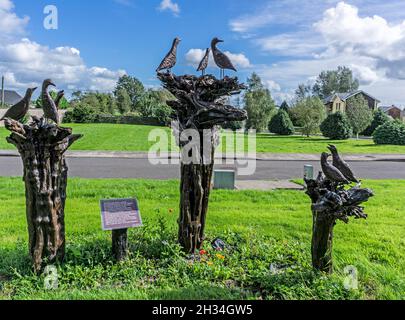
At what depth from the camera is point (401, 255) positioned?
4.89 metres

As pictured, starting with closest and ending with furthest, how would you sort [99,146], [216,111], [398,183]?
1. [216,111]
2. [398,183]
3. [99,146]

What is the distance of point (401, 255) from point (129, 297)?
3.83 meters

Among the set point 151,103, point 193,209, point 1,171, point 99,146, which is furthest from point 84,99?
point 193,209

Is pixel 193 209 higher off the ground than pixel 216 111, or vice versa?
pixel 216 111

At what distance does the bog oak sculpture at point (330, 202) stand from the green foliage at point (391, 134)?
1001 inches

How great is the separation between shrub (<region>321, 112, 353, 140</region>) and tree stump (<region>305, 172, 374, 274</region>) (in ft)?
87.2

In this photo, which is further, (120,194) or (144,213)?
(120,194)

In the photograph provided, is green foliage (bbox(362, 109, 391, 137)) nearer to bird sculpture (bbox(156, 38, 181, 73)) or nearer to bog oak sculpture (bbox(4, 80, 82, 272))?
bird sculpture (bbox(156, 38, 181, 73))

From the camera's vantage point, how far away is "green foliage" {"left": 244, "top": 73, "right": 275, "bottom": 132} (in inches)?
1435

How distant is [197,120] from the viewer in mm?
4281

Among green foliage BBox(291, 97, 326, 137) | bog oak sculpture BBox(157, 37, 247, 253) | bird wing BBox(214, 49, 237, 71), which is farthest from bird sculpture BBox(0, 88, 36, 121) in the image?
green foliage BBox(291, 97, 326, 137)

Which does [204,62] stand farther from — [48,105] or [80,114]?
[80,114]

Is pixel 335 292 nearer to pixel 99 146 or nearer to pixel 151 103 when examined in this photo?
pixel 99 146

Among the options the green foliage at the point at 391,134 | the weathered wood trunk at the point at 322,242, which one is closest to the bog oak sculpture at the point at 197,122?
the weathered wood trunk at the point at 322,242
